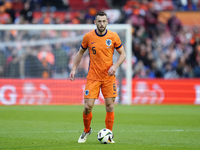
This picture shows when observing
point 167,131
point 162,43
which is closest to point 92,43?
point 167,131

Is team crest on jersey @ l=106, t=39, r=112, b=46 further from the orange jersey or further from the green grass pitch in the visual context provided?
the green grass pitch

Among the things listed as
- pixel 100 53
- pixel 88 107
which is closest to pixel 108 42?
pixel 100 53

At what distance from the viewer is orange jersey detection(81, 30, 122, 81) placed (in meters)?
6.75

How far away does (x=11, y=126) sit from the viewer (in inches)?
357

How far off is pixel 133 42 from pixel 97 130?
439 inches

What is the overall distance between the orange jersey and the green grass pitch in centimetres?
116

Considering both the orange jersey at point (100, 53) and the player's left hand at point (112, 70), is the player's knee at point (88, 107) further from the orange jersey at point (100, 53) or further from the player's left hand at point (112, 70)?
the player's left hand at point (112, 70)

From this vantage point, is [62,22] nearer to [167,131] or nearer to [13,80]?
[13,80]

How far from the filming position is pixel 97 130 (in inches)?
331

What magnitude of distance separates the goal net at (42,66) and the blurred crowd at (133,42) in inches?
1.5

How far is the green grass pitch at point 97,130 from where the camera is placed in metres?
6.22

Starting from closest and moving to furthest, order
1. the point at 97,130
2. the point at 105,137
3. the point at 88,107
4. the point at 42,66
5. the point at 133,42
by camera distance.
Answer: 1. the point at 105,137
2. the point at 88,107
3. the point at 97,130
4. the point at 42,66
5. the point at 133,42

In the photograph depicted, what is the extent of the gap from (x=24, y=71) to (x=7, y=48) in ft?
3.72

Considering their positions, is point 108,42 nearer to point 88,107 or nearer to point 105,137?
point 88,107
